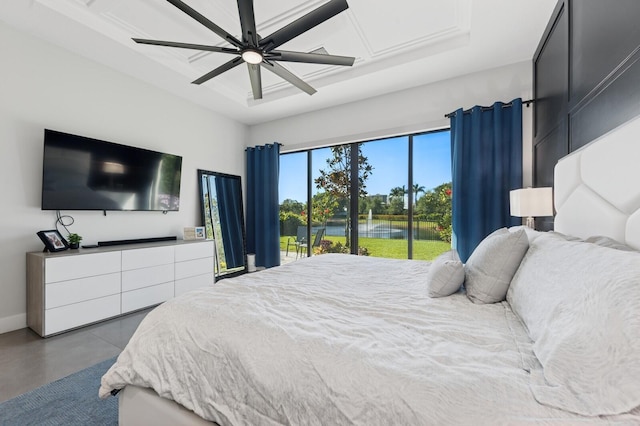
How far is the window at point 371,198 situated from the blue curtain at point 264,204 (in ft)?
0.91

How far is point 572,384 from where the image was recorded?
0.63m

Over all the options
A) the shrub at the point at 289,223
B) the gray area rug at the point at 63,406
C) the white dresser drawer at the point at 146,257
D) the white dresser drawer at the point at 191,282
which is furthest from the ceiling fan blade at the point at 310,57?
the shrub at the point at 289,223

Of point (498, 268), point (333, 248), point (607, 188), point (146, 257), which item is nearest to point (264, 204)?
point (333, 248)

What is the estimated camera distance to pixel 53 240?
2660 mm

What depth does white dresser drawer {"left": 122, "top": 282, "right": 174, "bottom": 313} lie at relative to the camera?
9.64 feet

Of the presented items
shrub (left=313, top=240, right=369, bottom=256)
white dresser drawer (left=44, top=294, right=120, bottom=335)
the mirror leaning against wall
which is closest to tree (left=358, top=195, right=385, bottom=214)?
shrub (left=313, top=240, right=369, bottom=256)

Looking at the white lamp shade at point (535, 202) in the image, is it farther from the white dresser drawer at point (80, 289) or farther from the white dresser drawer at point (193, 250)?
the white dresser drawer at point (80, 289)

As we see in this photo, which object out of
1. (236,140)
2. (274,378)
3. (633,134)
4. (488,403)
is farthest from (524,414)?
(236,140)

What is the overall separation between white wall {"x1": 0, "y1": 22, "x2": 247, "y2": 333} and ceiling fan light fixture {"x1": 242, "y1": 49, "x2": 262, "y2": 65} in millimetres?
2156

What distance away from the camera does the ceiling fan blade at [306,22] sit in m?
1.72

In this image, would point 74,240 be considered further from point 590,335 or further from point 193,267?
point 590,335

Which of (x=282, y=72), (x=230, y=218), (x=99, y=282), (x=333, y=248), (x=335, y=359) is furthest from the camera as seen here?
(x=230, y=218)

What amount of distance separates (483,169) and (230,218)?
3.80 m

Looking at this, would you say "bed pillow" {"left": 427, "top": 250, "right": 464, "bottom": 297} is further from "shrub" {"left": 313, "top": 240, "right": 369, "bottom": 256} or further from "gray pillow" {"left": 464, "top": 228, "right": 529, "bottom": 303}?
"shrub" {"left": 313, "top": 240, "right": 369, "bottom": 256}
